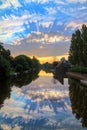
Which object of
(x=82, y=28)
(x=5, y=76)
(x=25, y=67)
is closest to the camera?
(x=5, y=76)

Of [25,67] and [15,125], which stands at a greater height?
[15,125]

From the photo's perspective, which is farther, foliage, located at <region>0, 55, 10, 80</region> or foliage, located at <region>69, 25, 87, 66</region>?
foliage, located at <region>69, 25, 87, 66</region>

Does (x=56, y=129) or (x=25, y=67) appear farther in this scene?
(x=25, y=67)

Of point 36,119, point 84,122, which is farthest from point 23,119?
point 84,122

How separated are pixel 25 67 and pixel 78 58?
147 ft

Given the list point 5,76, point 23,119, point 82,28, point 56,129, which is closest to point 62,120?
point 23,119

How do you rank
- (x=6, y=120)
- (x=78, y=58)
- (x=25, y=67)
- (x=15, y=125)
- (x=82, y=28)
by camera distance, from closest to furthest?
(x=15, y=125), (x=6, y=120), (x=82, y=28), (x=78, y=58), (x=25, y=67)

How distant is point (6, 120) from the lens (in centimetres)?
1401

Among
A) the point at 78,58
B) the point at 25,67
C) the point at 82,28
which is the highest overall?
the point at 82,28

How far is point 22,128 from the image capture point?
11.8 metres

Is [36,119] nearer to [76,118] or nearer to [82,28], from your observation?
[76,118]

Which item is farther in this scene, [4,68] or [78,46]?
Result: [78,46]

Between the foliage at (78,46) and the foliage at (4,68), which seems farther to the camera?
the foliage at (78,46)

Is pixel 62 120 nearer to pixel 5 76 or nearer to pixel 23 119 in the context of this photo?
pixel 23 119
